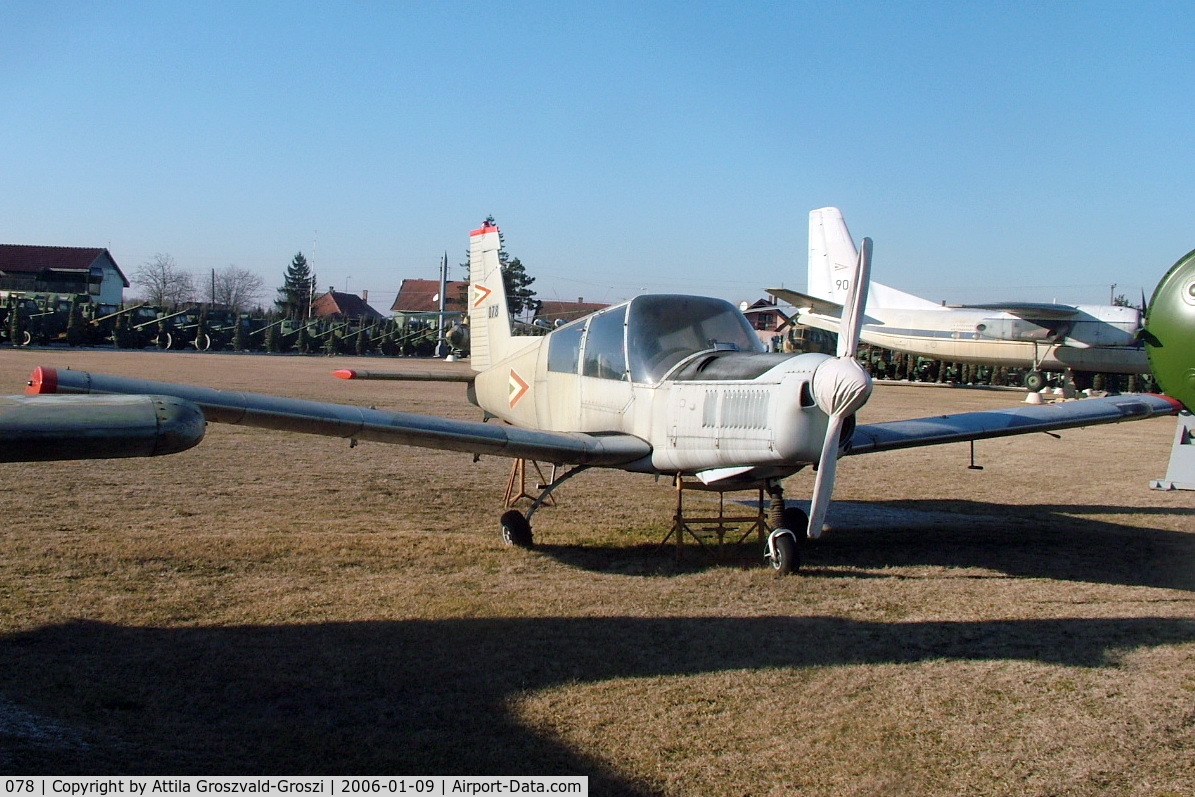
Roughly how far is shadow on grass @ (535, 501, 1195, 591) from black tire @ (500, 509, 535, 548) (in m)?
0.13

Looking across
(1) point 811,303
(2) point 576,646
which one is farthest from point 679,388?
(1) point 811,303

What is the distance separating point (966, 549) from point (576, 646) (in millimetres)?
4486

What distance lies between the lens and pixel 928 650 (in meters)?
5.25

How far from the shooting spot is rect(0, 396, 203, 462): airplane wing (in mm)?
2547

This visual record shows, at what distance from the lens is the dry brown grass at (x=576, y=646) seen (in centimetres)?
372

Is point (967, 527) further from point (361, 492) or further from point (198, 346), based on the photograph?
point (198, 346)

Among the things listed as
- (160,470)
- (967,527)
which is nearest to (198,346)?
(160,470)

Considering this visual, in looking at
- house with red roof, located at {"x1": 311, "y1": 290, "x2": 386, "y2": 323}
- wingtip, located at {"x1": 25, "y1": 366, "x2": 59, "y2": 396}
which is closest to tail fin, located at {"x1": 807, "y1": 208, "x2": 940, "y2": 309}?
wingtip, located at {"x1": 25, "y1": 366, "x2": 59, "y2": 396}

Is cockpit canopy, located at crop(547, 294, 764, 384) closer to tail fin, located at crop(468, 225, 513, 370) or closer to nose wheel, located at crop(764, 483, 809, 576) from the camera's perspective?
nose wheel, located at crop(764, 483, 809, 576)

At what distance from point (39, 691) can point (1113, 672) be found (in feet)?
16.7

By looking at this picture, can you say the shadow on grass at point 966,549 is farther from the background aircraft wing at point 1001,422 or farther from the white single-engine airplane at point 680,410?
the background aircraft wing at point 1001,422

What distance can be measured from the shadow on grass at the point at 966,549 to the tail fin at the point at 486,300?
11.9 feet

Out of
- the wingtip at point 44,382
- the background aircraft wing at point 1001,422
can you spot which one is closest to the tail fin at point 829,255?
the background aircraft wing at point 1001,422

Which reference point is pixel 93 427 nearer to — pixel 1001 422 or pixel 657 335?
pixel 657 335
